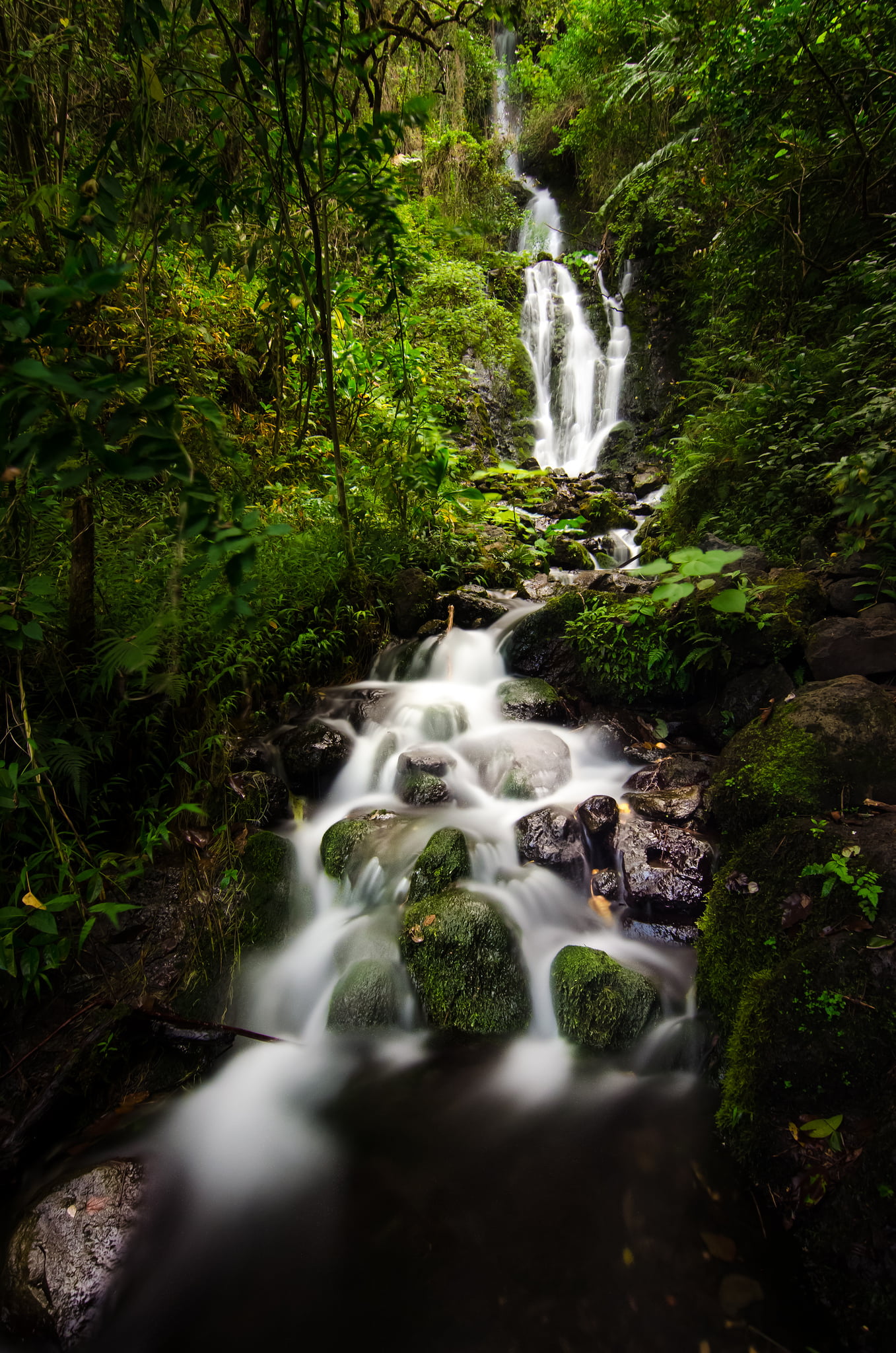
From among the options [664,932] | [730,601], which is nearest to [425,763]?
[664,932]

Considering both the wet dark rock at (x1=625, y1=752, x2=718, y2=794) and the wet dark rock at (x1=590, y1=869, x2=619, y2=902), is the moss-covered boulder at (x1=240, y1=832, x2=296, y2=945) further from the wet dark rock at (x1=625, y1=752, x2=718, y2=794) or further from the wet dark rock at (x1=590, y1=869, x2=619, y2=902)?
the wet dark rock at (x1=625, y1=752, x2=718, y2=794)

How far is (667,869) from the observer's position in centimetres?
345

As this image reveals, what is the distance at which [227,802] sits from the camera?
3660mm

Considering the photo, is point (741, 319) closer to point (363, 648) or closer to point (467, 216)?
point (363, 648)

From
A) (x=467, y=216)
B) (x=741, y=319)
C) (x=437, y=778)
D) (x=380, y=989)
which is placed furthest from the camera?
(x=467, y=216)

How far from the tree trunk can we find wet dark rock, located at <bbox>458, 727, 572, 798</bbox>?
8.86 ft

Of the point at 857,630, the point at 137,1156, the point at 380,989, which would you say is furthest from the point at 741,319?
the point at 137,1156

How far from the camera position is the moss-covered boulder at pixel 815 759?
9.46 feet

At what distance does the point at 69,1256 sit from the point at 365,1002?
1.40 metres

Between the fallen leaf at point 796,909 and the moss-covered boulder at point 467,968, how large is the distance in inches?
52.5

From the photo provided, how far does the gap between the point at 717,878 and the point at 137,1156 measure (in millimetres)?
2850

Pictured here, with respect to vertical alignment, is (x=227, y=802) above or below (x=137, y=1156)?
above

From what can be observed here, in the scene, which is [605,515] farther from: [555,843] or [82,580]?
[82,580]

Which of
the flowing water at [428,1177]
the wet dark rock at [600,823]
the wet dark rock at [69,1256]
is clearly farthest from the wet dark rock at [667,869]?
the wet dark rock at [69,1256]
